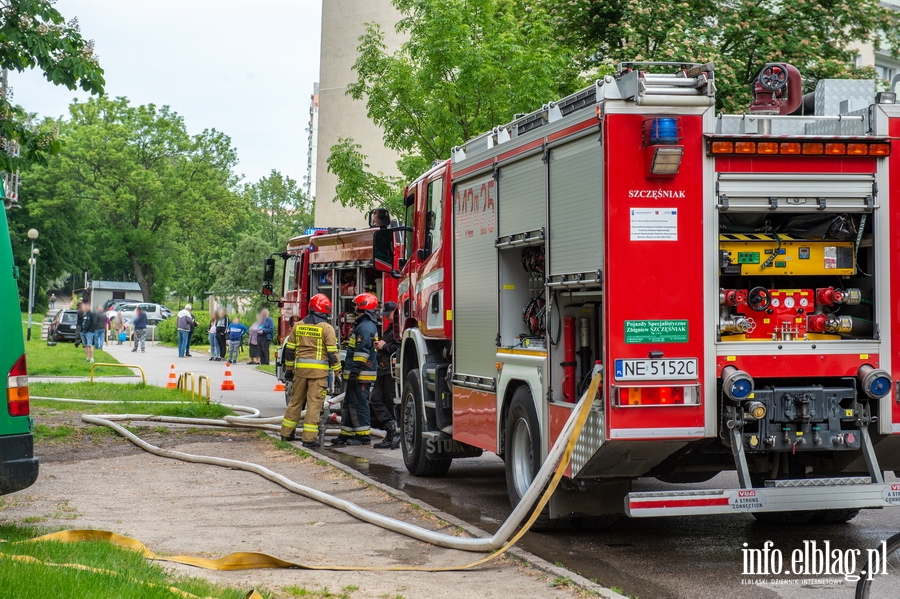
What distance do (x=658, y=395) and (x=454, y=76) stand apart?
14063 mm

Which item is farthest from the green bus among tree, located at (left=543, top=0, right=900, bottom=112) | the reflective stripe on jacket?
tree, located at (left=543, top=0, right=900, bottom=112)

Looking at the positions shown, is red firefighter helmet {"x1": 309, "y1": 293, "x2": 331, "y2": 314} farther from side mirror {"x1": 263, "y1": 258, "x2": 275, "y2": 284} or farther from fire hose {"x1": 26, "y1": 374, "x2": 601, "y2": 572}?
side mirror {"x1": 263, "y1": 258, "x2": 275, "y2": 284}

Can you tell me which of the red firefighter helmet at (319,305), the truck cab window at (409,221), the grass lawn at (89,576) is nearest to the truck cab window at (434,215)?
the truck cab window at (409,221)

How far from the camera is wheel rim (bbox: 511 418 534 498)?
8227 millimetres

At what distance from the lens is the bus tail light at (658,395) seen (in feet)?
21.9

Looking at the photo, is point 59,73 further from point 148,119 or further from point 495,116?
point 148,119

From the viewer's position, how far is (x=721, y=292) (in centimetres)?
704

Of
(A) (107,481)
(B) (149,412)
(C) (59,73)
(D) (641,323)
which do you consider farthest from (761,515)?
(B) (149,412)

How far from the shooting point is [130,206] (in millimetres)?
69688

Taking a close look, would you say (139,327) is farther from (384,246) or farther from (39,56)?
(39,56)

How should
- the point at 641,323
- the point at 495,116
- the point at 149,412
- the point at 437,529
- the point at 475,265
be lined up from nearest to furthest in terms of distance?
the point at 641,323, the point at 437,529, the point at 475,265, the point at 149,412, the point at 495,116

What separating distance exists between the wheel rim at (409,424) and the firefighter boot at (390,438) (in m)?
2.24

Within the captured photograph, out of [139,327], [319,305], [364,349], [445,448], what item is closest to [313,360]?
[319,305]

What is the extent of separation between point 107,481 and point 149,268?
2678 inches
